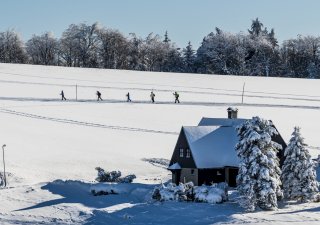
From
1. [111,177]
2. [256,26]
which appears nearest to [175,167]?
[111,177]

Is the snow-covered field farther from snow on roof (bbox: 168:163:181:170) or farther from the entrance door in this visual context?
the entrance door

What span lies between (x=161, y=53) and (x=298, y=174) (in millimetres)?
106288

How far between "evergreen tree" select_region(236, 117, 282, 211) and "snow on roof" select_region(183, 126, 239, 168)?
23.3 feet

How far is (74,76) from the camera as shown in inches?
3824

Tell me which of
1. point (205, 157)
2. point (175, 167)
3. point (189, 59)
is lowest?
point (175, 167)

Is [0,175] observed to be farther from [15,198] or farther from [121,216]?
[121,216]

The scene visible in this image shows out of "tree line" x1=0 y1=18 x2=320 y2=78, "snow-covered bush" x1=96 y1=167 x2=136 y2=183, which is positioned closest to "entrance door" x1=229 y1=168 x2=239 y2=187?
"snow-covered bush" x1=96 y1=167 x2=136 y2=183

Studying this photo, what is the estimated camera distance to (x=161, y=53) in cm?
14312

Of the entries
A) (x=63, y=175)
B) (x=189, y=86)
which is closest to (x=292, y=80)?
(x=189, y=86)

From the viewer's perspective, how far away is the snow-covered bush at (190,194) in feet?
124

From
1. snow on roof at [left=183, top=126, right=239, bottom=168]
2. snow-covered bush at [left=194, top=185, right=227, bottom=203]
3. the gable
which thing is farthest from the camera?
the gable

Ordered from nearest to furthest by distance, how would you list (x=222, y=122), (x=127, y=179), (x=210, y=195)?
1. (x=210, y=195)
2. (x=127, y=179)
3. (x=222, y=122)

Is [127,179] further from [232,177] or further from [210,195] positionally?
[232,177]

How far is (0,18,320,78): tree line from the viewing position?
137625 mm
